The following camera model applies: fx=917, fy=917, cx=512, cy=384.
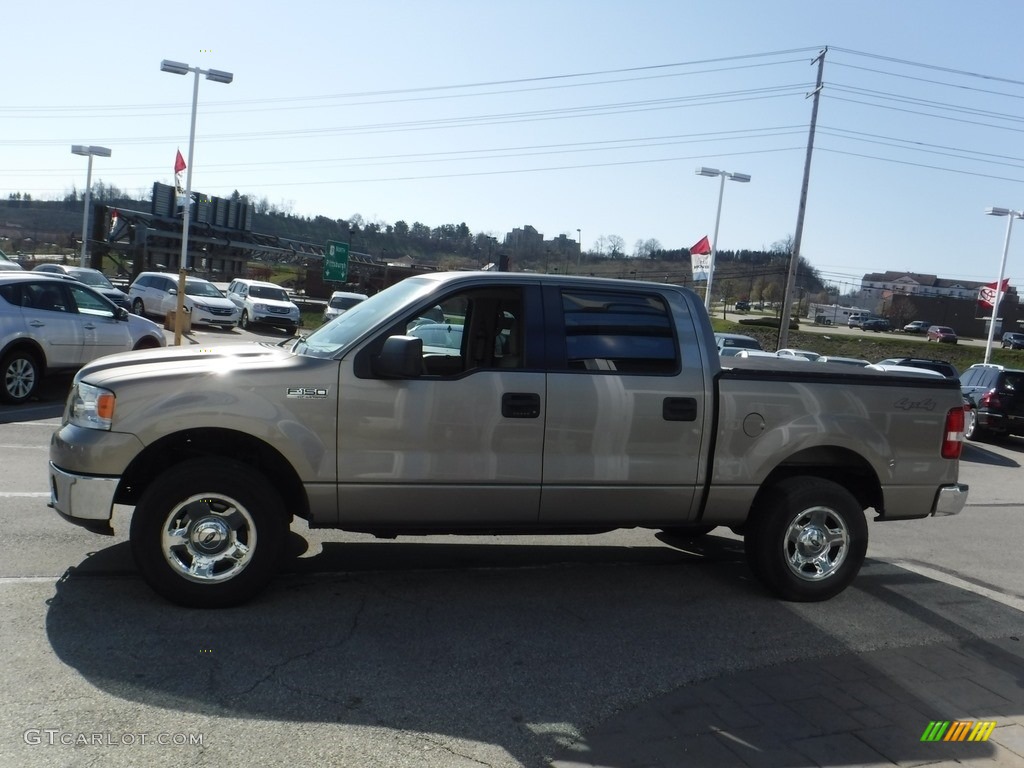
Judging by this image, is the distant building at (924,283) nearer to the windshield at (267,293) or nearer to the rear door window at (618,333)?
the windshield at (267,293)

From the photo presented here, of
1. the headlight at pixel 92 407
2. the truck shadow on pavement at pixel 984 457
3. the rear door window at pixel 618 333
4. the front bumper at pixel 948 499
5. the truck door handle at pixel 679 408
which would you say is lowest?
the truck shadow on pavement at pixel 984 457

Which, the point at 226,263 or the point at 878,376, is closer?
the point at 878,376

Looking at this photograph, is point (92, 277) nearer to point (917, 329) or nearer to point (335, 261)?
point (335, 261)

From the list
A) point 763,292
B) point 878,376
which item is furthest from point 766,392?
point 763,292

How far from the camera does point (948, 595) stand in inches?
260

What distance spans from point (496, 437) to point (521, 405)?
0.24 metres

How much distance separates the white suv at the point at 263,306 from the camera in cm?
3206

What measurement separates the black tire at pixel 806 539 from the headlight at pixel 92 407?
3943mm

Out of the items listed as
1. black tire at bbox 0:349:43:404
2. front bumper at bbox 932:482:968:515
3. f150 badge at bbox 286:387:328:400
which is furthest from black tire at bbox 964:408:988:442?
black tire at bbox 0:349:43:404

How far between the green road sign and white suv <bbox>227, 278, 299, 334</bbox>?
1.83 metres

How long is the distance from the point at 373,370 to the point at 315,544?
6.74 ft

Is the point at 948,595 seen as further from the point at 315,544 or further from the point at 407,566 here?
the point at 315,544

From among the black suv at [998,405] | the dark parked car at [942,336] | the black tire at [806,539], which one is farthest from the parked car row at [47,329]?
the dark parked car at [942,336]

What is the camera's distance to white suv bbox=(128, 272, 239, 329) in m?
29.1
